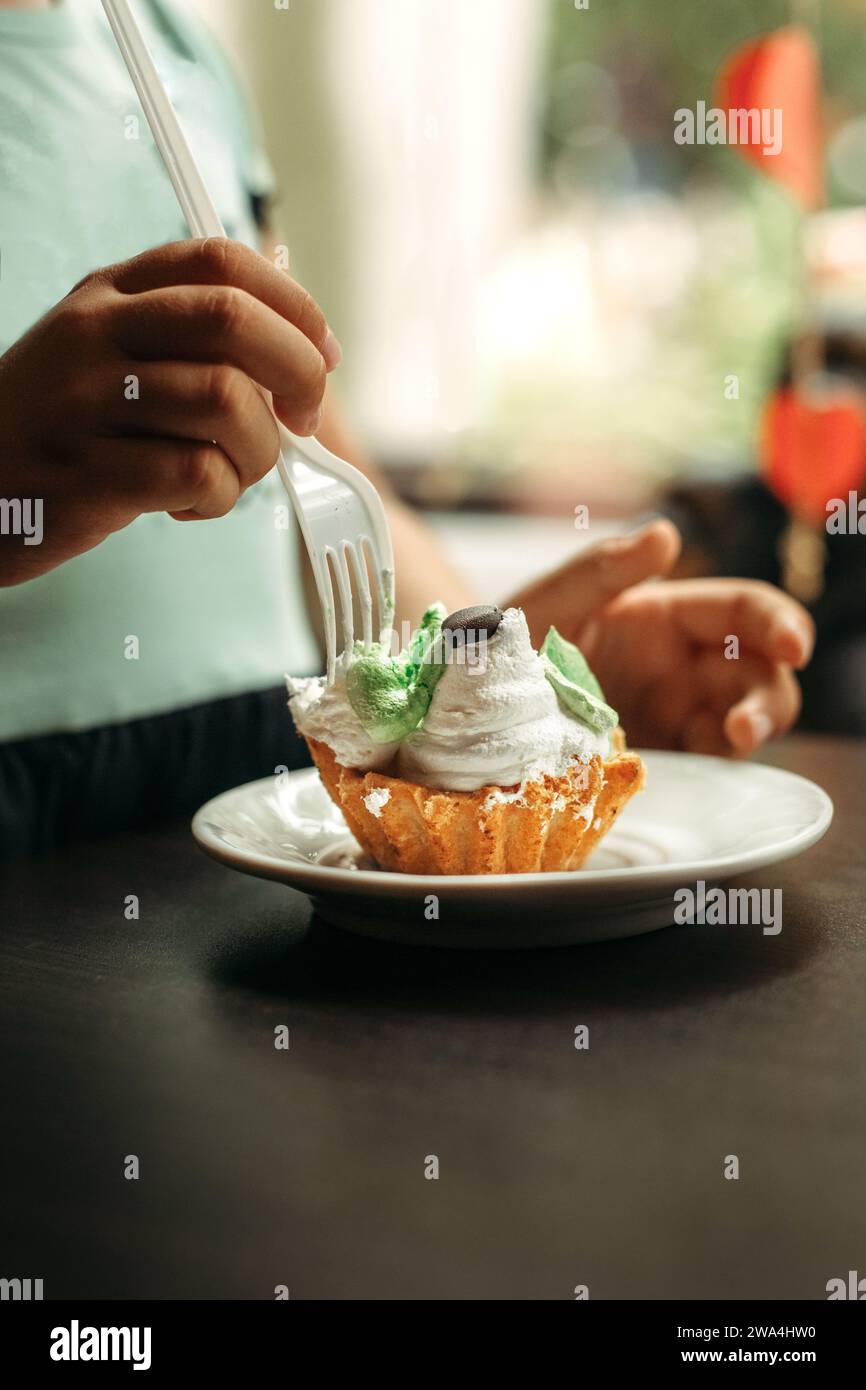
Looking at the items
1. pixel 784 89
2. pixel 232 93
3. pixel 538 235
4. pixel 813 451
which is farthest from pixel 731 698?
pixel 538 235

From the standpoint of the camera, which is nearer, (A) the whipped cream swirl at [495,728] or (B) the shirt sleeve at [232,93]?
(A) the whipped cream swirl at [495,728]

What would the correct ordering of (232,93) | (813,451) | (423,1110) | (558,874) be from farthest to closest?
1. (813,451)
2. (232,93)
3. (558,874)
4. (423,1110)

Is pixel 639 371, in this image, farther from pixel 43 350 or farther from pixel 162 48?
pixel 43 350
